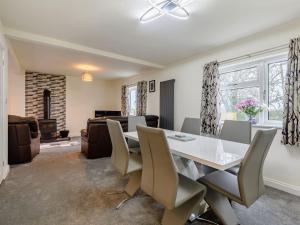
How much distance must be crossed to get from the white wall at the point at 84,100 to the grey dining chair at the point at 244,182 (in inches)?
234

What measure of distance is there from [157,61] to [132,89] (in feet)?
7.29

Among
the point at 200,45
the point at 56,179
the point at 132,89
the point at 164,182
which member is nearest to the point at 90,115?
the point at 132,89

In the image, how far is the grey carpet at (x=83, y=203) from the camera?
1690 mm

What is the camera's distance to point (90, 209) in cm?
185

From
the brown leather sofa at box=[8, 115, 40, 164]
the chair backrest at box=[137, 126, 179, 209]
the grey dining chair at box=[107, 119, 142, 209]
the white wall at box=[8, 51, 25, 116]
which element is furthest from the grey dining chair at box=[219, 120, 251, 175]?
the white wall at box=[8, 51, 25, 116]

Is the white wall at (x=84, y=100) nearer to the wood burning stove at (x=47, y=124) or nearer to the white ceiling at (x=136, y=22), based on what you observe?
the wood burning stove at (x=47, y=124)

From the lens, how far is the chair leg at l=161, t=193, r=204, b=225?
151cm

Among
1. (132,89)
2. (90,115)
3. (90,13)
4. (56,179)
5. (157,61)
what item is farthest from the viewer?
(90,115)

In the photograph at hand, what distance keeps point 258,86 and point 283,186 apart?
1.50 metres

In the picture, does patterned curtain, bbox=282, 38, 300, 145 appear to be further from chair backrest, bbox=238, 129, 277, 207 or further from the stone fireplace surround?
the stone fireplace surround

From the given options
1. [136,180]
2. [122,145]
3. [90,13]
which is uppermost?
[90,13]

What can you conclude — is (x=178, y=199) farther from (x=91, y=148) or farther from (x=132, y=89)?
(x=132, y=89)

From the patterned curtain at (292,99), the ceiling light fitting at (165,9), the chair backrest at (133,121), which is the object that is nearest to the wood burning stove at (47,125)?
the chair backrest at (133,121)

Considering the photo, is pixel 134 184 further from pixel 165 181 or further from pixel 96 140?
pixel 96 140
